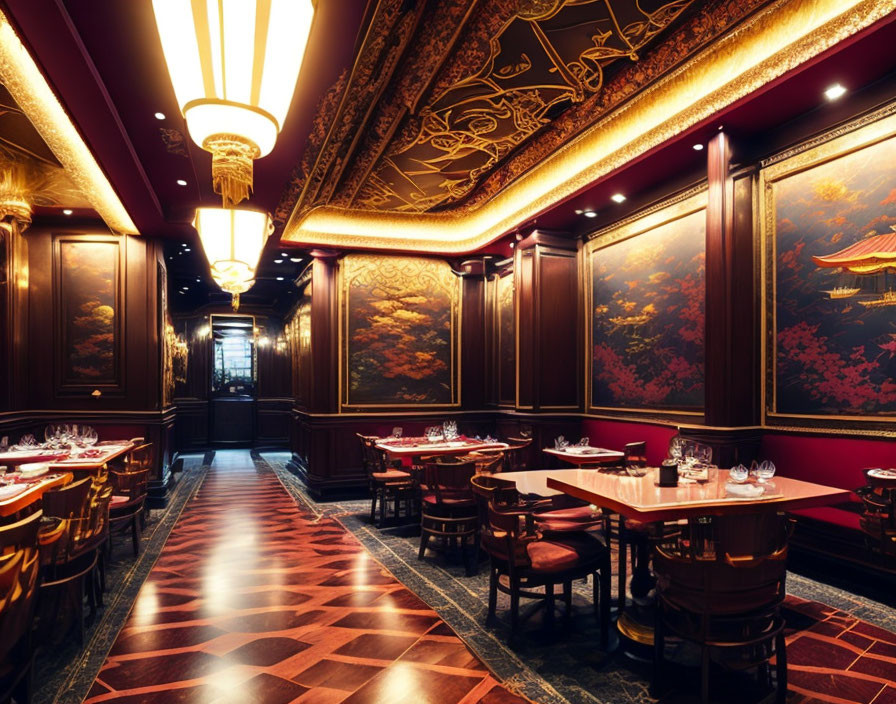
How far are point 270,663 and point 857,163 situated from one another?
16.2 feet

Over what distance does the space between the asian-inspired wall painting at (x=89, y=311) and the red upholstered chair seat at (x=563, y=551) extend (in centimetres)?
620

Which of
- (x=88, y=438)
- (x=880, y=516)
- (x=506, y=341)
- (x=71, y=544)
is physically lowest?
(x=71, y=544)

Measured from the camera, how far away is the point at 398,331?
823cm

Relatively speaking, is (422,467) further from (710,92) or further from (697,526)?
(710,92)

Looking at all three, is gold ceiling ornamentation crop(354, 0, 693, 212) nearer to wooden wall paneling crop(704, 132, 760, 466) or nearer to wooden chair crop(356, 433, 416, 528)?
wooden wall paneling crop(704, 132, 760, 466)

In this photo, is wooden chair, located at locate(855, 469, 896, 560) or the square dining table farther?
wooden chair, located at locate(855, 469, 896, 560)

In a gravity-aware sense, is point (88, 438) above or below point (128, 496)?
above

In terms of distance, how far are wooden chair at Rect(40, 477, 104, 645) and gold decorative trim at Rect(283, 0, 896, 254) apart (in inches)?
169

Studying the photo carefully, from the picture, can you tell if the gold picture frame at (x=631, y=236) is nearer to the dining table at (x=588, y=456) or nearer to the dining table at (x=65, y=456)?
the dining table at (x=588, y=456)

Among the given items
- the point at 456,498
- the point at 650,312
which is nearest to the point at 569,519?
the point at 456,498

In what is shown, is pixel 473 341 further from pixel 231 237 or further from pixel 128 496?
pixel 231 237

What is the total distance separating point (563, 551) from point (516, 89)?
3.72 metres

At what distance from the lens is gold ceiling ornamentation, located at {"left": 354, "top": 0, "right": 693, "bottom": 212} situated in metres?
3.96

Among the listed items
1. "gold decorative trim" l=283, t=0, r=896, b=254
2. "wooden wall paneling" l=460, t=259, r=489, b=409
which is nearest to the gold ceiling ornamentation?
"gold decorative trim" l=283, t=0, r=896, b=254
